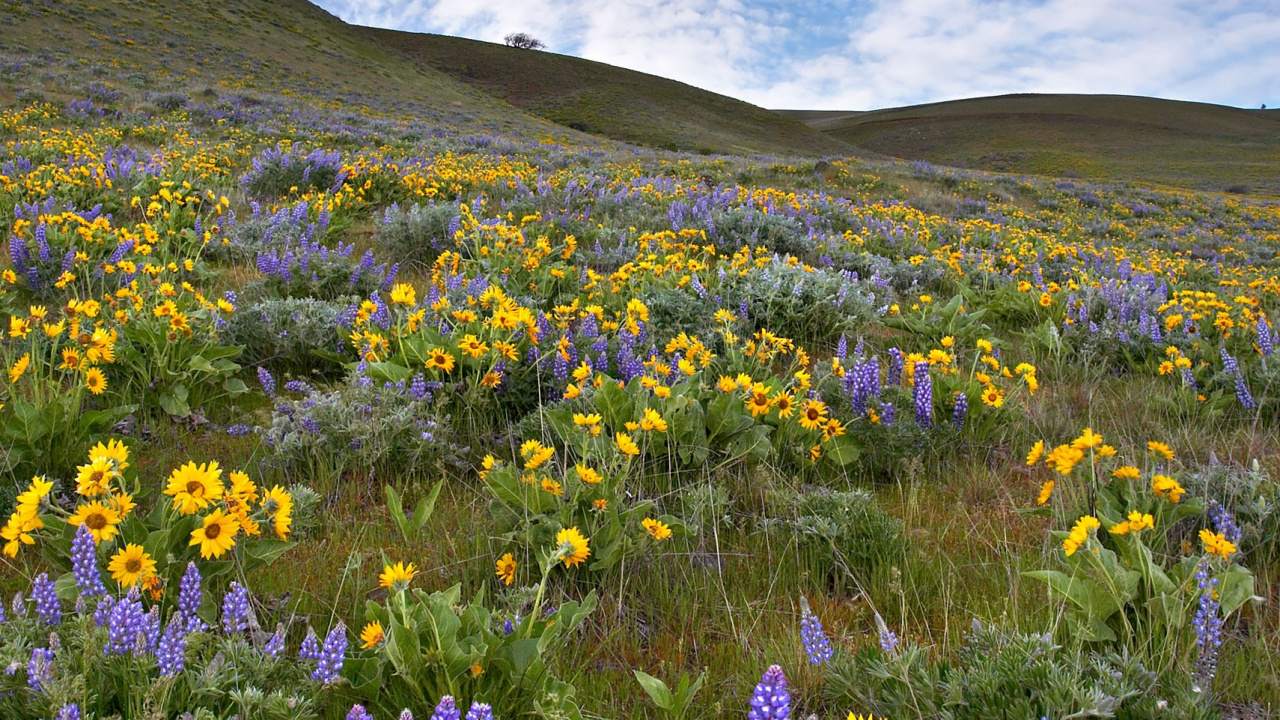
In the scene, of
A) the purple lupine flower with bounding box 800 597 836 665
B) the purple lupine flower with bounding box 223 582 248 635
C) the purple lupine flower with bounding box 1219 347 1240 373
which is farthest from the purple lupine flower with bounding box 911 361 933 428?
the purple lupine flower with bounding box 223 582 248 635

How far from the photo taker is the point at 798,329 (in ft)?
14.3

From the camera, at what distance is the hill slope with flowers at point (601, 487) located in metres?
1.53

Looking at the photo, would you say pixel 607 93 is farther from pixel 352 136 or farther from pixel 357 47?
pixel 352 136

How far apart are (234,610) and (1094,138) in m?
71.9

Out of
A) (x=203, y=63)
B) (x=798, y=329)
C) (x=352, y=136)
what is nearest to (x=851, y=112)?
(x=203, y=63)

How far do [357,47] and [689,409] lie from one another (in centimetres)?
4721

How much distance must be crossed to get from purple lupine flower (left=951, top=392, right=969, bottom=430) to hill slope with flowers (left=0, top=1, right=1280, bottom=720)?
0.02 meters

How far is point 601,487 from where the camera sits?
2.19 meters

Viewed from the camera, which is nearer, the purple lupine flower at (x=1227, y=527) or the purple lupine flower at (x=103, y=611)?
the purple lupine flower at (x=103, y=611)

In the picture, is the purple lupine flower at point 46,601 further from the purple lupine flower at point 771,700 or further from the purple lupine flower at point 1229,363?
the purple lupine flower at point 1229,363

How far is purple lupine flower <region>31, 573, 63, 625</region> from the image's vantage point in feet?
4.91

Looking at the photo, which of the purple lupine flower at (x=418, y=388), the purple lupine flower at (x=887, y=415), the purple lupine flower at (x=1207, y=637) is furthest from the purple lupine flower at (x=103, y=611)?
the purple lupine flower at (x=887, y=415)

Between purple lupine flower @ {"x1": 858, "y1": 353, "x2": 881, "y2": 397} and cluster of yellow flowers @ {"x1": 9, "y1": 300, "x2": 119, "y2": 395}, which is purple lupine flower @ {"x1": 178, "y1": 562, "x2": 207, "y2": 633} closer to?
cluster of yellow flowers @ {"x1": 9, "y1": 300, "x2": 119, "y2": 395}

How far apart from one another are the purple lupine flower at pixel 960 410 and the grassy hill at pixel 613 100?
3168 cm
